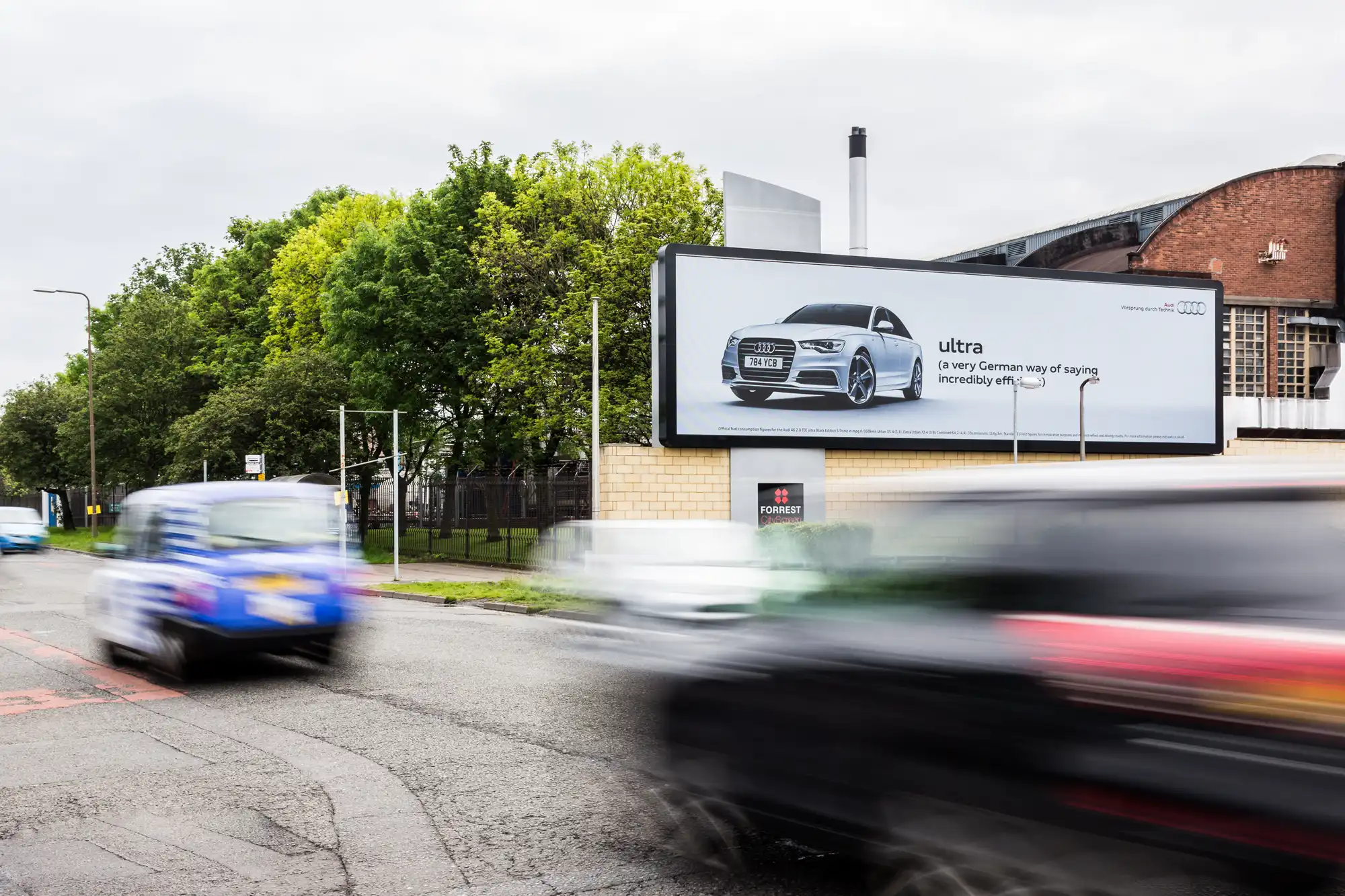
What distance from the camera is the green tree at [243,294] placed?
52219 mm

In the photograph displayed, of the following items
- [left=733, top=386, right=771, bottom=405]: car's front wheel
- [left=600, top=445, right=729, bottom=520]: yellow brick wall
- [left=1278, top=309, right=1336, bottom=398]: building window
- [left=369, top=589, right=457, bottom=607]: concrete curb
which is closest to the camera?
[left=369, top=589, right=457, bottom=607]: concrete curb

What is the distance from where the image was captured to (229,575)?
10.6 metres

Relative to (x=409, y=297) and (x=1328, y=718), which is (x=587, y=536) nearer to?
(x=1328, y=718)

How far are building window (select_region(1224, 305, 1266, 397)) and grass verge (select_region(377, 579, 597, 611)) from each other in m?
30.3

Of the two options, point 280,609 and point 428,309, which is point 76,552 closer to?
point 428,309

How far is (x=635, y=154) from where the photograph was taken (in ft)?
124

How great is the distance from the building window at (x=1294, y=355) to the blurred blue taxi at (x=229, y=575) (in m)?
41.1

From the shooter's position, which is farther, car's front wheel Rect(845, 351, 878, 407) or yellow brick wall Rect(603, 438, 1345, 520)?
car's front wheel Rect(845, 351, 878, 407)

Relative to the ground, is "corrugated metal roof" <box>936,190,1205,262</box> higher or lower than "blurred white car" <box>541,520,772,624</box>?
higher

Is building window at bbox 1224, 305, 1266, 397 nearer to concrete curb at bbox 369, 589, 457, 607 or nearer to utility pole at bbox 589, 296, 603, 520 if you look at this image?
utility pole at bbox 589, 296, 603, 520

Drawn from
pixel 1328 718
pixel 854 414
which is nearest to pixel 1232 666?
pixel 1328 718

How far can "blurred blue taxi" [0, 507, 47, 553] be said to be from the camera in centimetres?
4120

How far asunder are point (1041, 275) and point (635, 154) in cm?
1310

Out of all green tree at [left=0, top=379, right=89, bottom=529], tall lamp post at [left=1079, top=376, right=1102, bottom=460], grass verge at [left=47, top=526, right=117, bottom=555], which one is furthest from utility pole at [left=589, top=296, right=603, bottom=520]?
green tree at [left=0, top=379, right=89, bottom=529]
